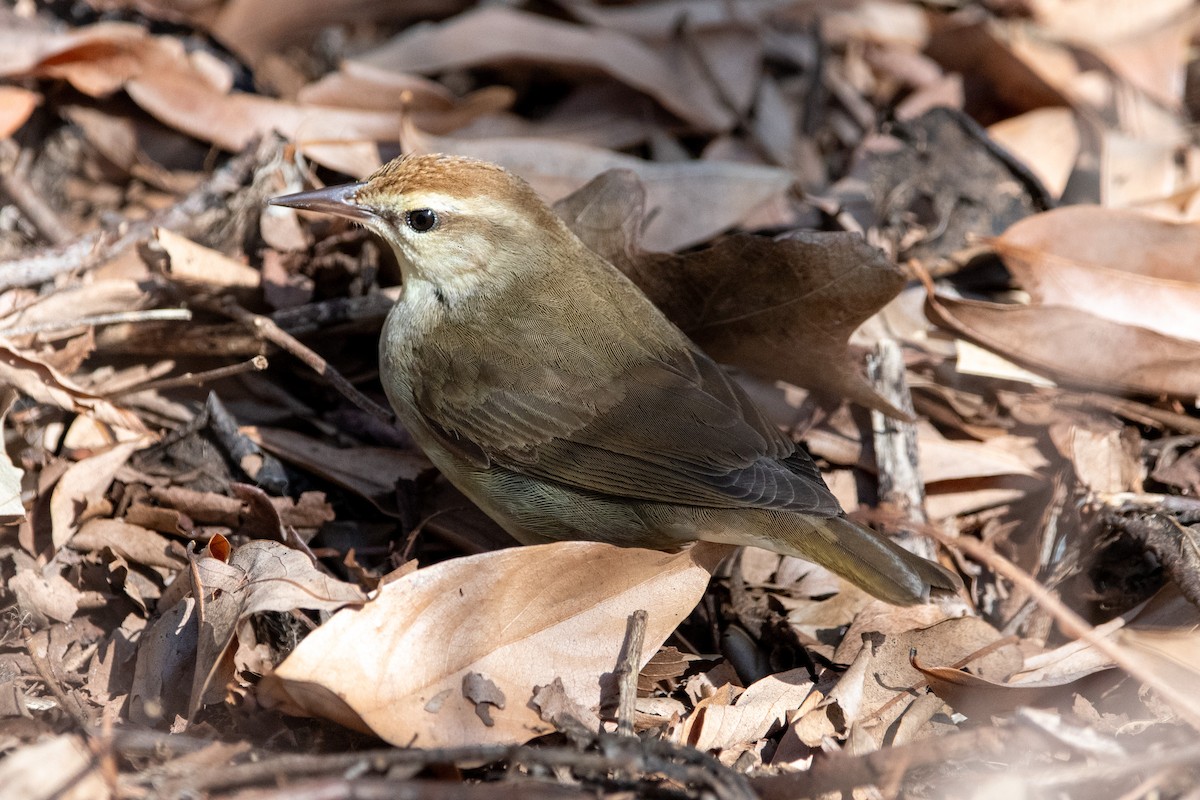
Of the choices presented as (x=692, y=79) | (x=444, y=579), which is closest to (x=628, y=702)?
(x=444, y=579)

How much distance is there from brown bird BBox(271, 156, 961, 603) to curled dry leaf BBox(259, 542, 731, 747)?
1.27ft

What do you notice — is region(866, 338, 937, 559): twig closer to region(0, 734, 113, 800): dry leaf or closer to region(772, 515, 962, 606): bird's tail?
region(772, 515, 962, 606): bird's tail

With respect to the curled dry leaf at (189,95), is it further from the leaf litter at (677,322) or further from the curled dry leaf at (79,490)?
the curled dry leaf at (79,490)

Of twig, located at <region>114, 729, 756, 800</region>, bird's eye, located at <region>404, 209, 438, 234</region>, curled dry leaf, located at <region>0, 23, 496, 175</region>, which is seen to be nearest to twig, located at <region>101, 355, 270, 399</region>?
bird's eye, located at <region>404, 209, 438, 234</region>

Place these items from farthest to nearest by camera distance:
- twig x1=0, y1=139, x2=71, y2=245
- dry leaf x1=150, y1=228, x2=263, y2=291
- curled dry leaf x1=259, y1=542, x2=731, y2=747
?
twig x1=0, y1=139, x2=71, y2=245
dry leaf x1=150, y1=228, x2=263, y2=291
curled dry leaf x1=259, y1=542, x2=731, y2=747

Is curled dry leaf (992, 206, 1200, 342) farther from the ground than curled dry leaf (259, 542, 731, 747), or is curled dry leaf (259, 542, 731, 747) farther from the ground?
curled dry leaf (992, 206, 1200, 342)

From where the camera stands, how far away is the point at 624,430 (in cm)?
414

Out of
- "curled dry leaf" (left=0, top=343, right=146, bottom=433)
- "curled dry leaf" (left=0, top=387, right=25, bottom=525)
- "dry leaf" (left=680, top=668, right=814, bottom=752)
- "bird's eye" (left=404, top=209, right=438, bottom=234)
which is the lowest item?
"dry leaf" (left=680, top=668, right=814, bottom=752)

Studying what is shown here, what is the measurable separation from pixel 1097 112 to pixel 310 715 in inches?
213

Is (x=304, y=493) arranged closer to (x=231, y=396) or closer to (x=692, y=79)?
(x=231, y=396)

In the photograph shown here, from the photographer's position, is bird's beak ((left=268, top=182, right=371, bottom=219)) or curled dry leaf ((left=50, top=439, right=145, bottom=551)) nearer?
curled dry leaf ((left=50, top=439, right=145, bottom=551))

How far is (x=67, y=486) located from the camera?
13.7 feet

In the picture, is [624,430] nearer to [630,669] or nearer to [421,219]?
[630,669]

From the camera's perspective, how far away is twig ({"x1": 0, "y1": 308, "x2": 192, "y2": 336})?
4.37 metres
